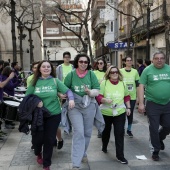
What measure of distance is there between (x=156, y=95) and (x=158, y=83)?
207 millimetres

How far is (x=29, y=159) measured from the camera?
576cm

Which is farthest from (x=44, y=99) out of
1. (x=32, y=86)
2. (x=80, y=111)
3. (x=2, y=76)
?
(x=2, y=76)

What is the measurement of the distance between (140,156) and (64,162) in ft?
4.55

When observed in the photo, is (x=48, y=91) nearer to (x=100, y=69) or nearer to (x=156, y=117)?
(x=156, y=117)

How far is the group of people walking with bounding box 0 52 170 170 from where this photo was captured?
4.91 meters

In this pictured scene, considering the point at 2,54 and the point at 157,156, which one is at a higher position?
the point at 2,54

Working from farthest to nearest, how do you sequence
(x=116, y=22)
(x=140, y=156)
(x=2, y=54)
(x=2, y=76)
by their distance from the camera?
(x=2, y=54), (x=116, y=22), (x=2, y=76), (x=140, y=156)

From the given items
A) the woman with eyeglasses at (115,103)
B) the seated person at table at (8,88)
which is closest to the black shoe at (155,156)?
the woman with eyeglasses at (115,103)

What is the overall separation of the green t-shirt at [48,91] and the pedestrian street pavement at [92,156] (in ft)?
3.55

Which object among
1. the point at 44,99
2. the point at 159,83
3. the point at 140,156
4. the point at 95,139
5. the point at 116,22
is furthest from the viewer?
the point at 116,22

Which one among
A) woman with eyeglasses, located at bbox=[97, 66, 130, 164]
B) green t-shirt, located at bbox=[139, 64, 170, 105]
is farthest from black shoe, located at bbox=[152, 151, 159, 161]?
green t-shirt, located at bbox=[139, 64, 170, 105]

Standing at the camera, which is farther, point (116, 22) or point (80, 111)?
point (116, 22)

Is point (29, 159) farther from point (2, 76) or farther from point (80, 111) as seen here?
point (2, 76)

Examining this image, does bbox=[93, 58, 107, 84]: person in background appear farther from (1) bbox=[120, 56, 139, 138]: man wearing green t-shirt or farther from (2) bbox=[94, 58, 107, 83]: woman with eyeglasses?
(1) bbox=[120, 56, 139, 138]: man wearing green t-shirt
